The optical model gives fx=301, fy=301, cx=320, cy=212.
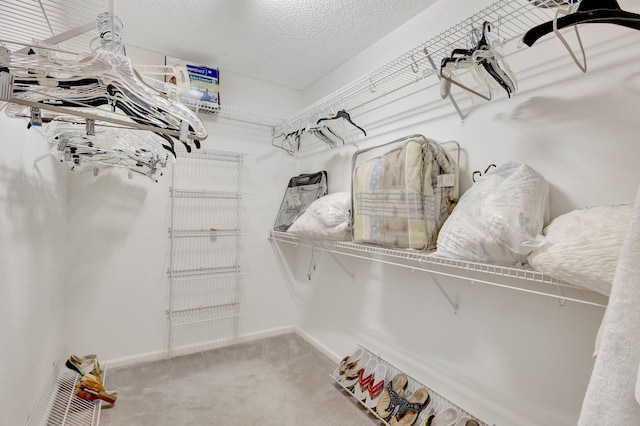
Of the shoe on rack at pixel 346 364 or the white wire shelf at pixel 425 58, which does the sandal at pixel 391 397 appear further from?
the white wire shelf at pixel 425 58

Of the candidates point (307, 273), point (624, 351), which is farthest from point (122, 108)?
point (307, 273)

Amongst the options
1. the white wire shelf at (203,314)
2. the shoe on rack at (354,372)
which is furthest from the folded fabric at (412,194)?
the white wire shelf at (203,314)

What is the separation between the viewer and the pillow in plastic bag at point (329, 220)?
1.96 metres

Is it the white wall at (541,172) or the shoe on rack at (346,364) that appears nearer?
the white wall at (541,172)

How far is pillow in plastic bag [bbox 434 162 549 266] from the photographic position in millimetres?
1059

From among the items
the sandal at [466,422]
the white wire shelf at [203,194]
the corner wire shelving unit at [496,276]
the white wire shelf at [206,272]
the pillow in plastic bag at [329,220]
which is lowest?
the sandal at [466,422]

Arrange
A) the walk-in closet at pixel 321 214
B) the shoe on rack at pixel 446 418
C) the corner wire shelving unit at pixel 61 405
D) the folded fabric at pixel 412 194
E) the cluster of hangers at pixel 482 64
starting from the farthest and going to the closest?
the corner wire shelving unit at pixel 61 405, the shoe on rack at pixel 446 418, the folded fabric at pixel 412 194, the cluster of hangers at pixel 482 64, the walk-in closet at pixel 321 214

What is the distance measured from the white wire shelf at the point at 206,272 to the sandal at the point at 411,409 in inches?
71.4

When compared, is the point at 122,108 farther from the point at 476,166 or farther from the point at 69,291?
the point at 69,291

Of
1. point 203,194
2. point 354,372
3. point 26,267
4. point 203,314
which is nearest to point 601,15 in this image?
point 354,372

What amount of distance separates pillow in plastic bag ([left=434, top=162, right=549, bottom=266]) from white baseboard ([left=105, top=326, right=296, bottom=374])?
229 centimetres

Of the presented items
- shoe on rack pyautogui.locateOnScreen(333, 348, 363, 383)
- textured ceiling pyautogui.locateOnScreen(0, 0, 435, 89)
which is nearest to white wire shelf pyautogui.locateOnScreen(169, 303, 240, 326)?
shoe on rack pyautogui.locateOnScreen(333, 348, 363, 383)

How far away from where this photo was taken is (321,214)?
2.04 meters

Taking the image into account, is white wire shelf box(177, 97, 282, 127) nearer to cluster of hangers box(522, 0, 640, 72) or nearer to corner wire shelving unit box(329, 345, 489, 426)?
corner wire shelving unit box(329, 345, 489, 426)
